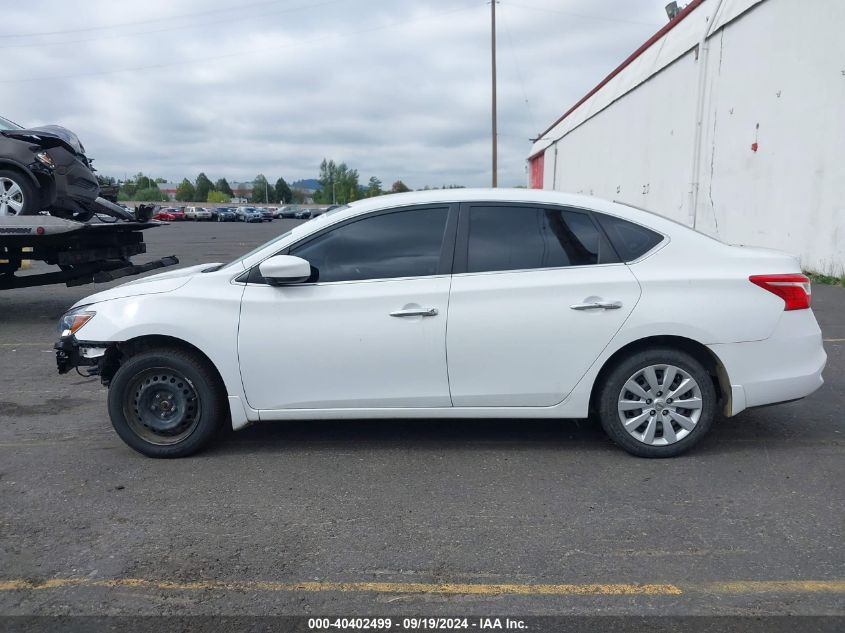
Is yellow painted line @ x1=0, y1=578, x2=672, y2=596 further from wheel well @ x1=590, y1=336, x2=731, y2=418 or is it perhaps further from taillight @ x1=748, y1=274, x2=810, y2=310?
taillight @ x1=748, y1=274, x2=810, y2=310

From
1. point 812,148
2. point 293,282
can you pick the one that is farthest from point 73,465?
point 812,148

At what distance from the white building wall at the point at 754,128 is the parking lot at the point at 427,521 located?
9.01 metres

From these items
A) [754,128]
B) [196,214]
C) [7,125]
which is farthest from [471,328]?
[196,214]

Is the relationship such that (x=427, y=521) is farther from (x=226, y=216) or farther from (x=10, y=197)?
(x=226, y=216)

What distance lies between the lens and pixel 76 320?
468 cm

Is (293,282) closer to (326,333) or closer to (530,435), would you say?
(326,333)

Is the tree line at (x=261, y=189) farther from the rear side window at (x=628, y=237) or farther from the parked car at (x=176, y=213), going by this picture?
the rear side window at (x=628, y=237)

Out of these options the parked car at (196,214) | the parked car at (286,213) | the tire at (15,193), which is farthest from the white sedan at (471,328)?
the parked car at (286,213)

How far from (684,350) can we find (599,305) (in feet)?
2.15

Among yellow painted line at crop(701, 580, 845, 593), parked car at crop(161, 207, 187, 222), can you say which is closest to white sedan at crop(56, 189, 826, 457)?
yellow painted line at crop(701, 580, 845, 593)

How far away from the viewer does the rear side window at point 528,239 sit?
4.53 metres

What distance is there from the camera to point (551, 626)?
284 centimetres

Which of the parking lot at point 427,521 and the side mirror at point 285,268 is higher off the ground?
the side mirror at point 285,268

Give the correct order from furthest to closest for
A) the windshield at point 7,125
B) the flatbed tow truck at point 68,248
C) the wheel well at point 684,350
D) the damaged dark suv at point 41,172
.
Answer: the windshield at point 7,125
the damaged dark suv at point 41,172
the flatbed tow truck at point 68,248
the wheel well at point 684,350
